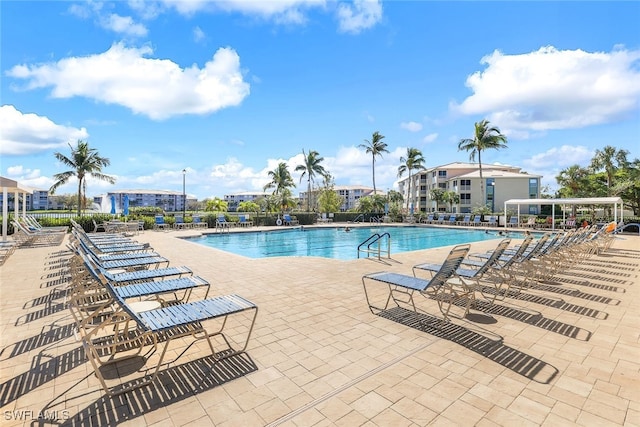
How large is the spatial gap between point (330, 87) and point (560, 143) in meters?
36.4

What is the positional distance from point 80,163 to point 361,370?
2772 cm

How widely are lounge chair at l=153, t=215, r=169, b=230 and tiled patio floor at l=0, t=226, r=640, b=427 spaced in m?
17.7

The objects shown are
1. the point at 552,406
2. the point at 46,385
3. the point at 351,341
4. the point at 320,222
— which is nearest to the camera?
the point at 552,406

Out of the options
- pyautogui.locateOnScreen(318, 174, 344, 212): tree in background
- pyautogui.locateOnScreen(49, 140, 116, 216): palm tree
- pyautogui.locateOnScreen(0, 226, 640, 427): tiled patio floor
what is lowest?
pyautogui.locateOnScreen(0, 226, 640, 427): tiled patio floor

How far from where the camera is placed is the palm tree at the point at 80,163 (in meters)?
23.5

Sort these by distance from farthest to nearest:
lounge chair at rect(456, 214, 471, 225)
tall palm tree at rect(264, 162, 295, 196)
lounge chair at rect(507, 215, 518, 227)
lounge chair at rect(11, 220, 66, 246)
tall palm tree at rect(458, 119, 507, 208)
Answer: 1. tall palm tree at rect(264, 162, 295, 196)
2. tall palm tree at rect(458, 119, 507, 208)
3. lounge chair at rect(456, 214, 471, 225)
4. lounge chair at rect(507, 215, 518, 227)
5. lounge chair at rect(11, 220, 66, 246)

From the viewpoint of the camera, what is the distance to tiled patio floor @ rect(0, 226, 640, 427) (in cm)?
248

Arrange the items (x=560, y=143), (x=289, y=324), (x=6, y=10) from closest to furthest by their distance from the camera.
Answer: (x=289, y=324)
(x=6, y=10)
(x=560, y=143)

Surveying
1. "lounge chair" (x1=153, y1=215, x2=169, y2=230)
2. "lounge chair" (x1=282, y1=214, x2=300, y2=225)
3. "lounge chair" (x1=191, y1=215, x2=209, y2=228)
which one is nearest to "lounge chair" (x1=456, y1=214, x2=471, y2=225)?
"lounge chair" (x1=282, y1=214, x2=300, y2=225)

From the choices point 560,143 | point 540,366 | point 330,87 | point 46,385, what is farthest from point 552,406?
point 560,143

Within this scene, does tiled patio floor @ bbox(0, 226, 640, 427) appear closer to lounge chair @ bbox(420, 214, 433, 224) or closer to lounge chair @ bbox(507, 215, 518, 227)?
lounge chair @ bbox(507, 215, 518, 227)

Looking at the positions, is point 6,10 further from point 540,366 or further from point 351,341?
point 540,366

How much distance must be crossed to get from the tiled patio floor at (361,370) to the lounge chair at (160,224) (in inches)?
698

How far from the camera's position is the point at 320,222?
1291 inches
